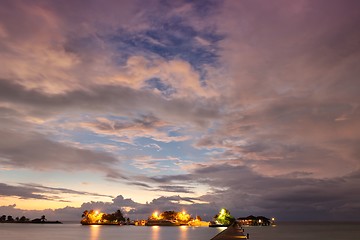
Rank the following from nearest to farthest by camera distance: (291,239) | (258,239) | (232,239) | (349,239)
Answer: (232,239)
(258,239)
(291,239)
(349,239)

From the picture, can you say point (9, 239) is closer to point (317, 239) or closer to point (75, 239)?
point (75, 239)

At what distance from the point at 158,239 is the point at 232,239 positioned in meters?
50.7

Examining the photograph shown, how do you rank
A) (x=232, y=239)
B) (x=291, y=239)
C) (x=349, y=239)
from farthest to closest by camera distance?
1. (x=349, y=239)
2. (x=291, y=239)
3. (x=232, y=239)

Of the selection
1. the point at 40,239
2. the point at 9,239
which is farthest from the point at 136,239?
the point at 9,239

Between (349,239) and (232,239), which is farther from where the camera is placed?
(349,239)

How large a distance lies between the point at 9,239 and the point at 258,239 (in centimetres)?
8130

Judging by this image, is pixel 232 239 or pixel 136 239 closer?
pixel 232 239

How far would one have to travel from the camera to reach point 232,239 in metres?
66.1

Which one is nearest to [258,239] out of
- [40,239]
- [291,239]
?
[291,239]

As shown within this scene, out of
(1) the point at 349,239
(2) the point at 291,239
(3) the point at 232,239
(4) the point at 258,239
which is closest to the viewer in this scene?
(3) the point at 232,239

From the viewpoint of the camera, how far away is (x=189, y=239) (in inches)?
4242

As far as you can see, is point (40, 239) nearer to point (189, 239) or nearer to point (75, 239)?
point (75, 239)

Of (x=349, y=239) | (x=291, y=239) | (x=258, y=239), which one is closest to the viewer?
(x=258, y=239)

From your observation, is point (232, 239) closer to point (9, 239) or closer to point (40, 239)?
point (40, 239)
